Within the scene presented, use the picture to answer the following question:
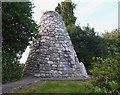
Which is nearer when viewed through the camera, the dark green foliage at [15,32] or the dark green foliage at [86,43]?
the dark green foliage at [15,32]

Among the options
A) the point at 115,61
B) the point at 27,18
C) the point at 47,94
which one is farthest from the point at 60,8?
the point at 115,61

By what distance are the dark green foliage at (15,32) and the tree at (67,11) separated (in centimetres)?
1330

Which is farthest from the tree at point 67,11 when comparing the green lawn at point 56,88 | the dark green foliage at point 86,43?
the green lawn at point 56,88

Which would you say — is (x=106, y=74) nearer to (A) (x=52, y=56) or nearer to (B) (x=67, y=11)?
(A) (x=52, y=56)

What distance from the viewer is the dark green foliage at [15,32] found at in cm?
1410

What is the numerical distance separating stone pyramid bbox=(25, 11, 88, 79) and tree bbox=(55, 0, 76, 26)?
384 inches

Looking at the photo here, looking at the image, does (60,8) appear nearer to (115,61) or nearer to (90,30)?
(90,30)

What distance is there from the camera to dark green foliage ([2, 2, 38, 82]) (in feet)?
46.3

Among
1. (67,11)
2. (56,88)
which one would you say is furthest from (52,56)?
(67,11)

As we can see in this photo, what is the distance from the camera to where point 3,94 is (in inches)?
415

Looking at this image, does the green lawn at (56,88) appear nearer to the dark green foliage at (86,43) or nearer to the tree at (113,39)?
the dark green foliage at (86,43)

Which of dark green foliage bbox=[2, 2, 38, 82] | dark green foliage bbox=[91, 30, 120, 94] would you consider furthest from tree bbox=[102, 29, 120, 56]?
dark green foliage bbox=[91, 30, 120, 94]

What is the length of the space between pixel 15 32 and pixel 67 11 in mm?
15004

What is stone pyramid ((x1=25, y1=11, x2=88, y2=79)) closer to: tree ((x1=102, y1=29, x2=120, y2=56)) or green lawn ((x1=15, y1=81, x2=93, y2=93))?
green lawn ((x1=15, y1=81, x2=93, y2=93))
